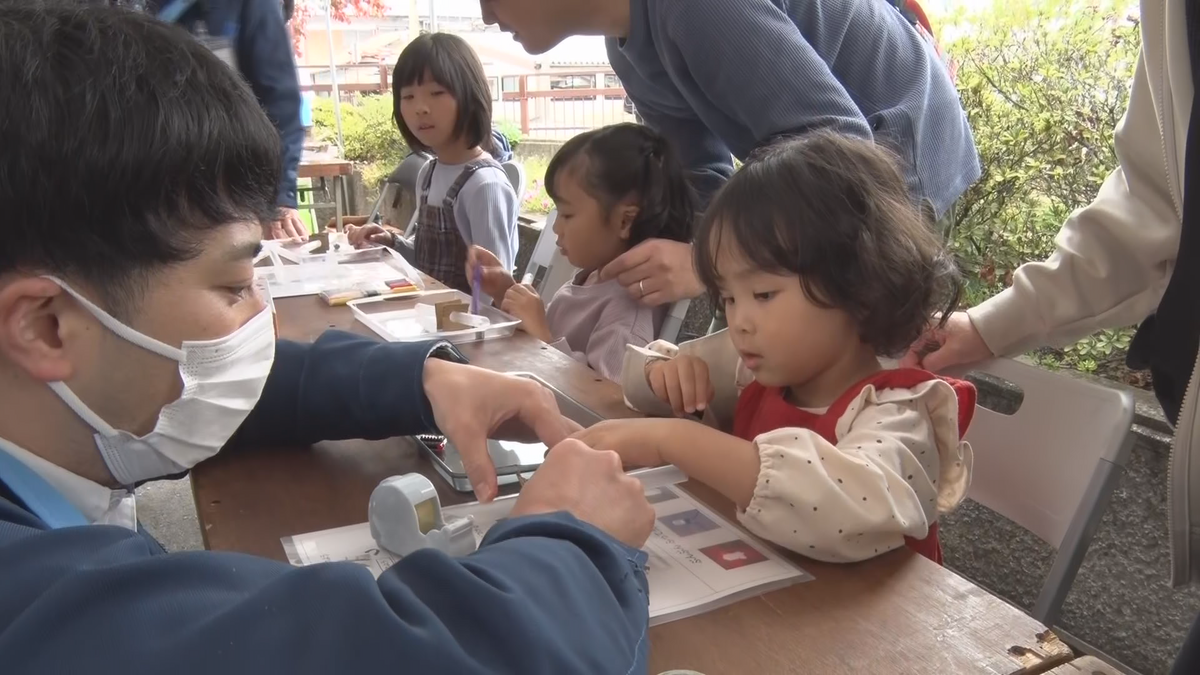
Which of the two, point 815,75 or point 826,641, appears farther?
point 815,75

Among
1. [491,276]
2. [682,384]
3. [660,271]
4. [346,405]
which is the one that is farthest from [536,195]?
[346,405]

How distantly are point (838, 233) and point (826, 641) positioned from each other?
23.3 inches

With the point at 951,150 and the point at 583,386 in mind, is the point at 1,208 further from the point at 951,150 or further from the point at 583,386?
the point at 951,150

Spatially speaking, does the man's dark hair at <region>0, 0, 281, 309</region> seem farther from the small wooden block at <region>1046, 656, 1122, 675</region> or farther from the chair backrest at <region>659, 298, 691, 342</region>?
the chair backrest at <region>659, 298, 691, 342</region>

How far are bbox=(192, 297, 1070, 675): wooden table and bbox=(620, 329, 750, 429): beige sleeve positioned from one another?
33cm

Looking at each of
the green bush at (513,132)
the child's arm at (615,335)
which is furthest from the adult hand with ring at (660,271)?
the green bush at (513,132)

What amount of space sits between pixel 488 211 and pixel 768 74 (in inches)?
67.3

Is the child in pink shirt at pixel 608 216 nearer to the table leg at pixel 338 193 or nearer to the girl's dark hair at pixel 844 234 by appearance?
the girl's dark hair at pixel 844 234

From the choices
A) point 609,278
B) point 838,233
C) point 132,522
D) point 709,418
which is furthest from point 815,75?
point 132,522

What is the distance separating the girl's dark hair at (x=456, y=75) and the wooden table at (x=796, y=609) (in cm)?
216

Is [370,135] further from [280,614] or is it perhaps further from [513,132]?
[280,614]

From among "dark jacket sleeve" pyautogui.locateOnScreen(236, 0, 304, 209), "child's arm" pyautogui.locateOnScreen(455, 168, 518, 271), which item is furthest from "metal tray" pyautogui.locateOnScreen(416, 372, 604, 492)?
"child's arm" pyautogui.locateOnScreen(455, 168, 518, 271)

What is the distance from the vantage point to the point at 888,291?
116cm

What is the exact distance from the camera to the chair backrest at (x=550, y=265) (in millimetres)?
2648
